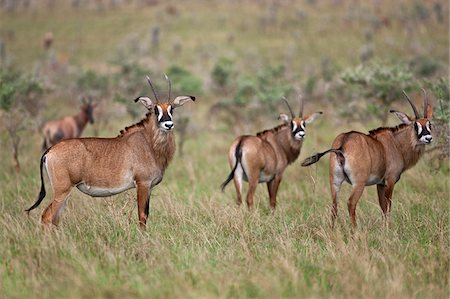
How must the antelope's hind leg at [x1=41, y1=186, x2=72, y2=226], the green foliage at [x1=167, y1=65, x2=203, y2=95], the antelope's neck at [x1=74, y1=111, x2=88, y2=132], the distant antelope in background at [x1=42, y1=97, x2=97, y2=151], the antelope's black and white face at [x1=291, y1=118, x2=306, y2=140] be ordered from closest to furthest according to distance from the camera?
the antelope's hind leg at [x1=41, y1=186, x2=72, y2=226] → the antelope's black and white face at [x1=291, y1=118, x2=306, y2=140] → the distant antelope in background at [x1=42, y1=97, x2=97, y2=151] → the antelope's neck at [x1=74, y1=111, x2=88, y2=132] → the green foliage at [x1=167, y1=65, x2=203, y2=95]

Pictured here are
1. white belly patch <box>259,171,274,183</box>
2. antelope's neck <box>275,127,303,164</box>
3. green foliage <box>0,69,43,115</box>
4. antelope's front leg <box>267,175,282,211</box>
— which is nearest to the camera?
antelope's front leg <box>267,175,282,211</box>

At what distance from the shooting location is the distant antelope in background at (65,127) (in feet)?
51.0

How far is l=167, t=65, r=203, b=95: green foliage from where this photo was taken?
32.4 metres

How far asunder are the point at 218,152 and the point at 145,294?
1073 cm

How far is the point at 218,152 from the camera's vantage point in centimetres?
1559

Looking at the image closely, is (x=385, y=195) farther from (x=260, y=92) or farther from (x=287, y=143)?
(x=260, y=92)

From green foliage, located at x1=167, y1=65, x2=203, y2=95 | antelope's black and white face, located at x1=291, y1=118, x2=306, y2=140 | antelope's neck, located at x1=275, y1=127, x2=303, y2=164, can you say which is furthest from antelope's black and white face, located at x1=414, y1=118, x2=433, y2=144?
green foliage, located at x1=167, y1=65, x2=203, y2=95

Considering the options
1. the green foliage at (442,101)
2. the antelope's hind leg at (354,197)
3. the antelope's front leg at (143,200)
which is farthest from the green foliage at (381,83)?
the antelope's front leg at (143,200)

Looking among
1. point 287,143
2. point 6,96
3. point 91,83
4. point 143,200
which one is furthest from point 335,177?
point 91,83

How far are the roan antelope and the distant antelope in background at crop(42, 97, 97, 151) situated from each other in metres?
7.89

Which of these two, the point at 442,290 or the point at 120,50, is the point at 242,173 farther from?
the point at 120,50

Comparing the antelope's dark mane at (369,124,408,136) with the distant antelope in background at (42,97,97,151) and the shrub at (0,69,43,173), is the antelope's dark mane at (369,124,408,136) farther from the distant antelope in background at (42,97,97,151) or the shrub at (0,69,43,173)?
the distant antelope in background at (42,97,97,151)

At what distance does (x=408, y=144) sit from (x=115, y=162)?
4557mm

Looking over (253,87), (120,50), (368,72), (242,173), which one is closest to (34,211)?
(242,173)
